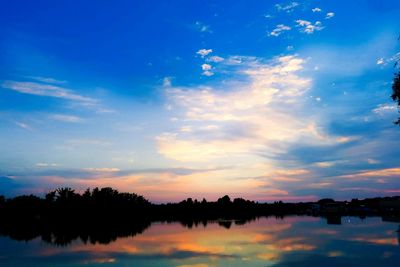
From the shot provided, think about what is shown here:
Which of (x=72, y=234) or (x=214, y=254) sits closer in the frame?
(x=214, y=254)

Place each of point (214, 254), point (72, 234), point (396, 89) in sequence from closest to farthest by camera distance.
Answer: point (396, 89), point (214, 254), point (72, 234)

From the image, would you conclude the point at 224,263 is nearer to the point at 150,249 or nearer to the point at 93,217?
the point at 150,249

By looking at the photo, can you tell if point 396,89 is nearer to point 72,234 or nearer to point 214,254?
point 214,254

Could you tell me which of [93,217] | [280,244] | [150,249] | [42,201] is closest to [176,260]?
[150,249]

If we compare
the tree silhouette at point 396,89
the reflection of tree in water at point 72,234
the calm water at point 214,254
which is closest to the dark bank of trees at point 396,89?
the tree silhouette at point 396,89

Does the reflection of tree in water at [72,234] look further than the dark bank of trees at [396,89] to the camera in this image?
Yes

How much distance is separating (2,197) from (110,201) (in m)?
43.4

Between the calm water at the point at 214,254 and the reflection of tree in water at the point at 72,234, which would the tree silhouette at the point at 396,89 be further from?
the reflection of tree in water at the point at 72,234

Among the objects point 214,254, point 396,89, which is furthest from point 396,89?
point 214,254

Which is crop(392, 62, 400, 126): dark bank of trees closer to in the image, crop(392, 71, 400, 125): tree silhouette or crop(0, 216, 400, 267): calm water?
crop(392, 71, 400, 125): tree silhouette

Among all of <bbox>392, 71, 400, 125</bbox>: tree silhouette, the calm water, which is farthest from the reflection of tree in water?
<bbox>392, 71, 400, 125</bbox>: tree silhouette

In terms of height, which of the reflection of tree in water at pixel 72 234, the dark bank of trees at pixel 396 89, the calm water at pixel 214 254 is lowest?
the calm water at pixel 214 254

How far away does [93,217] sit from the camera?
127 meters

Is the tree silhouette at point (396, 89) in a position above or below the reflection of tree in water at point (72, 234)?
above
